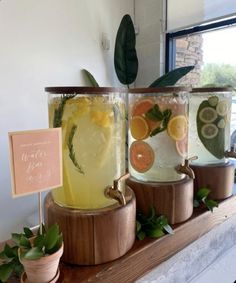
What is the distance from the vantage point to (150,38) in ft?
7.09

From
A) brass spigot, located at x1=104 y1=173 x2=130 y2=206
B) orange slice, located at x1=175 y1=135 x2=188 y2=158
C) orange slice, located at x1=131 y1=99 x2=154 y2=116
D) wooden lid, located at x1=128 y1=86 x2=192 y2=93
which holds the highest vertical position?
wooden lid, located at x1=128 y1=86 x2=192 y2=93

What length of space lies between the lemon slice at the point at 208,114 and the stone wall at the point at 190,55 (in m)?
1.21

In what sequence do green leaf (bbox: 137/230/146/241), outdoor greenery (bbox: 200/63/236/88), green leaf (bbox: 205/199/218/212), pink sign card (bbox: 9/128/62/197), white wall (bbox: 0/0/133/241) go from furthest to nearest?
outdoor greenery (bbox: 200/63/236/88) < white wall (bbox: 0/0/133/241) < green leaf (bbox: 205/199/218/212) < green leaf (bbox: 137/230/146/241) < pink sign card (bbox: 9/128/62/197)

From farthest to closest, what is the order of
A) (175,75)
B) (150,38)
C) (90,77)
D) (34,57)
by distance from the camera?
(150,38), (90,77), (175,75), (34,57)

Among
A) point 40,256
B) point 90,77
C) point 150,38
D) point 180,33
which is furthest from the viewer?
point 150,38

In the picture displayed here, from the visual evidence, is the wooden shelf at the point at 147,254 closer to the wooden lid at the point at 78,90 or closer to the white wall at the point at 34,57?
the wooden lid at the point at 78,90

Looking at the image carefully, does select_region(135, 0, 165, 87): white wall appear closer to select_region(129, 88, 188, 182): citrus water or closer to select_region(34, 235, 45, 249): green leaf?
select_region(129, 88, 188, 182): citrus water

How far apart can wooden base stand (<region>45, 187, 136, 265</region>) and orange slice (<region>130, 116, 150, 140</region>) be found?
0.23 meters

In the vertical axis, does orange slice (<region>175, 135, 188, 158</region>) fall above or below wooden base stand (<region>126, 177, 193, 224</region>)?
above

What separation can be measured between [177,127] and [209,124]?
0.21m

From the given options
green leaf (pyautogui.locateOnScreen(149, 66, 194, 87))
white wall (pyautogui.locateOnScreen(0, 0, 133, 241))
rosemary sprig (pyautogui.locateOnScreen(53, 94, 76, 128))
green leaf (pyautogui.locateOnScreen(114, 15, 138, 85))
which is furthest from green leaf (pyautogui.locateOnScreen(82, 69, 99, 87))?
rosemary sprig (pyautogui.locateOnScreen(53, 94, 76, 128))

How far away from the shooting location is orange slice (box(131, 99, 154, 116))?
731mm

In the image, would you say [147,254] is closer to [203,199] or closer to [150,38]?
[203,199]

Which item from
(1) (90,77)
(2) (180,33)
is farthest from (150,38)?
(1) (90,77)
